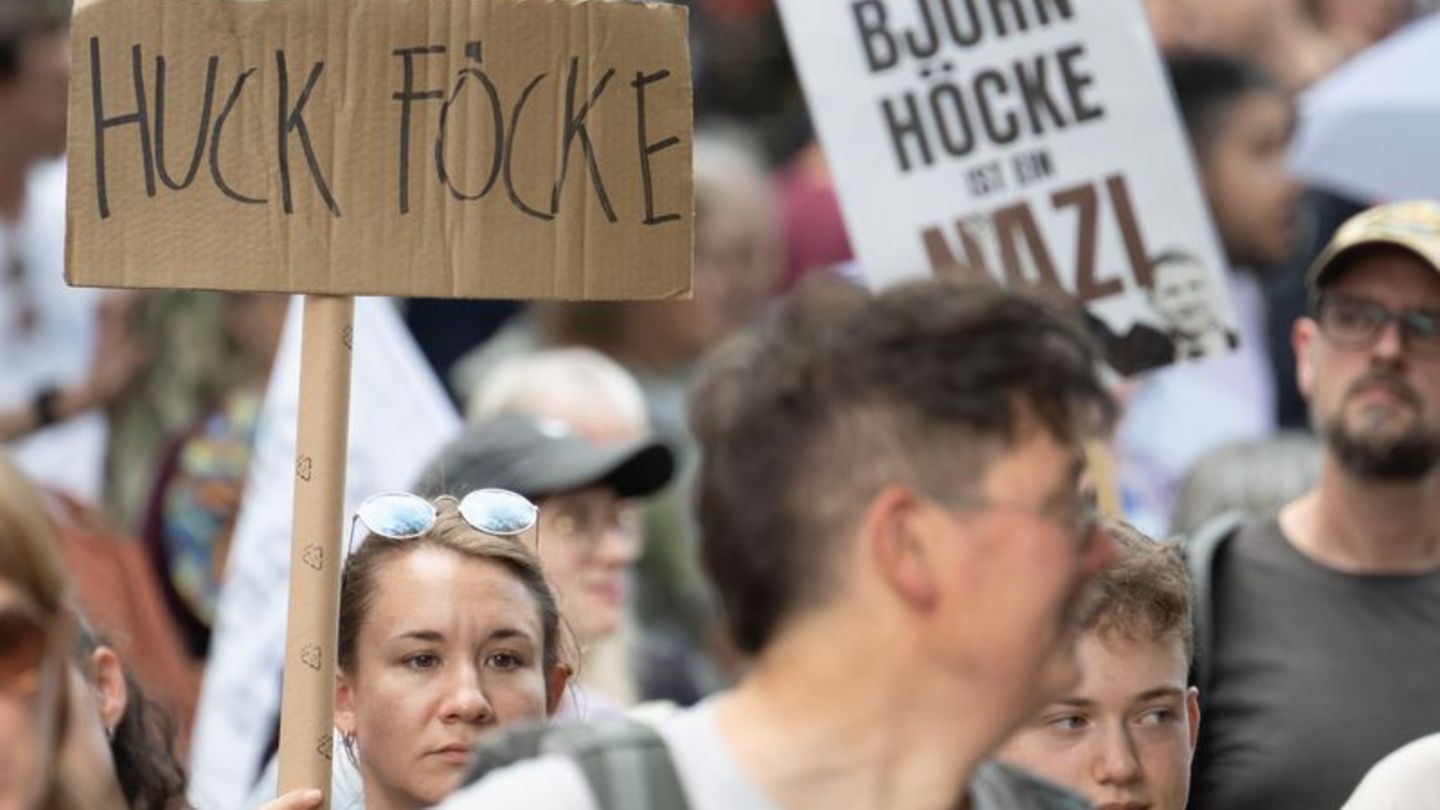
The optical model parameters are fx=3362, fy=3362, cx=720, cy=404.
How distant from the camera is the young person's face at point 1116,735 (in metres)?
4.09

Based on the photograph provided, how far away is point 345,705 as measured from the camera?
4438 mm

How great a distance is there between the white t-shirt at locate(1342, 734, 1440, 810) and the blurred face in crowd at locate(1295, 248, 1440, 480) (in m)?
1.81

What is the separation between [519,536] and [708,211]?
4.53 meters

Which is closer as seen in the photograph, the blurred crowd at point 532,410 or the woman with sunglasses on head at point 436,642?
the woman with sunglasses on head at point 436,642

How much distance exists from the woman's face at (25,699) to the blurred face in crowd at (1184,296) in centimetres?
306

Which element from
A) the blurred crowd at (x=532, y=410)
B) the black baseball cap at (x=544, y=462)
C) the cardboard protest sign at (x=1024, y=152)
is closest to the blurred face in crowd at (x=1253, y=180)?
the blurred crowd at (x=532, y=410)

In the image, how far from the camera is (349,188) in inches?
151

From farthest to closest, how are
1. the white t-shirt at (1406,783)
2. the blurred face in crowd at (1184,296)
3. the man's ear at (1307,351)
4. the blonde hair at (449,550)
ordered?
1. the man's ear at (1307,351)
2. the blurred face in crowd at (1184,296)
3. the blonde hair at (449,550)
4. the white t-shirt at (1406,783)

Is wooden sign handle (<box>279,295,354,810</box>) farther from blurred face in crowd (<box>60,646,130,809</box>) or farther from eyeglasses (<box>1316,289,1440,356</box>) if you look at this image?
eyeglasses (<box>1316,289,1440,356</box>)

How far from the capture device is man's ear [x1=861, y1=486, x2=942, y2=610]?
2834 millimetres

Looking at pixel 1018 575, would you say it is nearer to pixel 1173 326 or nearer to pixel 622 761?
pixel 622 761

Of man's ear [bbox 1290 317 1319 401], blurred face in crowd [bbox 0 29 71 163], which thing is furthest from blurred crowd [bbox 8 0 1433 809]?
man's ear [bbox 1290 317 1319 401]

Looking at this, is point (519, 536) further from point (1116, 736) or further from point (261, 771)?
point (261, 771)

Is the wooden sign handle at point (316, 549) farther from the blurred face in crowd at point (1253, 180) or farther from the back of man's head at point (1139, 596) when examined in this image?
the blurred face in crowd at point (1253, 180)
